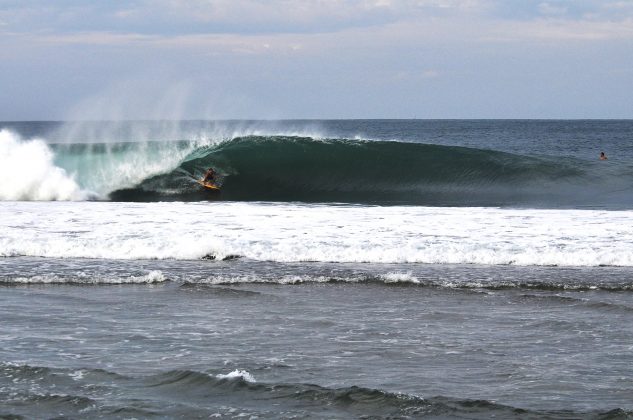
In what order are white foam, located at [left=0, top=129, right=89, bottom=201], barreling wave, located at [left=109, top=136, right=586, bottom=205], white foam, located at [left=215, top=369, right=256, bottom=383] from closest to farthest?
white foam, located at [left=215, top=369, right=256, bottom=383] < white foam, located at [left=0, top=129, right=89, bottom=201] < barreling wave, located at [left=109, top=136, right=586, bottom=205]

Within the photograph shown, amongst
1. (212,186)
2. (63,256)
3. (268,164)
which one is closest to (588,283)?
(63,256)

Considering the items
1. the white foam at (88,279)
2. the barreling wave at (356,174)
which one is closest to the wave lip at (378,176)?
the barreling wave at (356,174)

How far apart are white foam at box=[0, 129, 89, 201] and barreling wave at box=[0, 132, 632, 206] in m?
0.04

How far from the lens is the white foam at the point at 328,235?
1178 centimetres

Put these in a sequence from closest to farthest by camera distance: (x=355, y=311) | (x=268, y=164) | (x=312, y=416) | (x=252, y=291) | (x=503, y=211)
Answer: (x=312, y=416), (x=355, y=311), (x=252, y=291), (x=503, y=211), (x=268, y=164)

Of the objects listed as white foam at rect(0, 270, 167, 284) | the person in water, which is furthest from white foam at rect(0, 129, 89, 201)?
white foam at rect(0, 270, 167, 284)

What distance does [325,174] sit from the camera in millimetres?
25234

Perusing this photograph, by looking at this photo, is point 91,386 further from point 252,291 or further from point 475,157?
point 475,157

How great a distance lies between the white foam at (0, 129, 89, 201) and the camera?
67.7ft

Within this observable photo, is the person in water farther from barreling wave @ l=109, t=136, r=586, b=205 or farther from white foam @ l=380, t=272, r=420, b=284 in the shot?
white foam @ l=380, t=272, r=420, b=284

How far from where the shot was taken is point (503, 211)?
56.0ft

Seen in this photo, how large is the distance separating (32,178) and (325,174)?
858cm

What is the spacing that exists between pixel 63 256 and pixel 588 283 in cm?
718

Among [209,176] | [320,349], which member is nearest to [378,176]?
[209,176]
